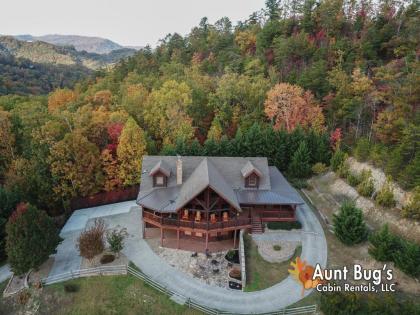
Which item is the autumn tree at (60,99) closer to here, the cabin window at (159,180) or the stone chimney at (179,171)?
the cabin window at (159,180)

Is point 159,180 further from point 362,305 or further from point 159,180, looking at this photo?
point 362,305

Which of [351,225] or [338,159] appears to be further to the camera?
[338,159]

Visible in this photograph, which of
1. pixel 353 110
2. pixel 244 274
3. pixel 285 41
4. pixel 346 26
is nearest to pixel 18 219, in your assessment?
pixel 244 274

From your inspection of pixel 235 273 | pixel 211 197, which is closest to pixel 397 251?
pixel 235 273

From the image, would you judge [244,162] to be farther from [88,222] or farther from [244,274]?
[88,222]

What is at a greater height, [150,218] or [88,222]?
[150,218]

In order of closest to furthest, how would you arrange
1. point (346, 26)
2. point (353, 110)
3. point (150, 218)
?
point (150, 218)
point (353, 110)
point (346, 26)

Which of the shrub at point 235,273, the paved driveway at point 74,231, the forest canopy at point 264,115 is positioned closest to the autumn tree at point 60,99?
the forest canopy at point 264,115
